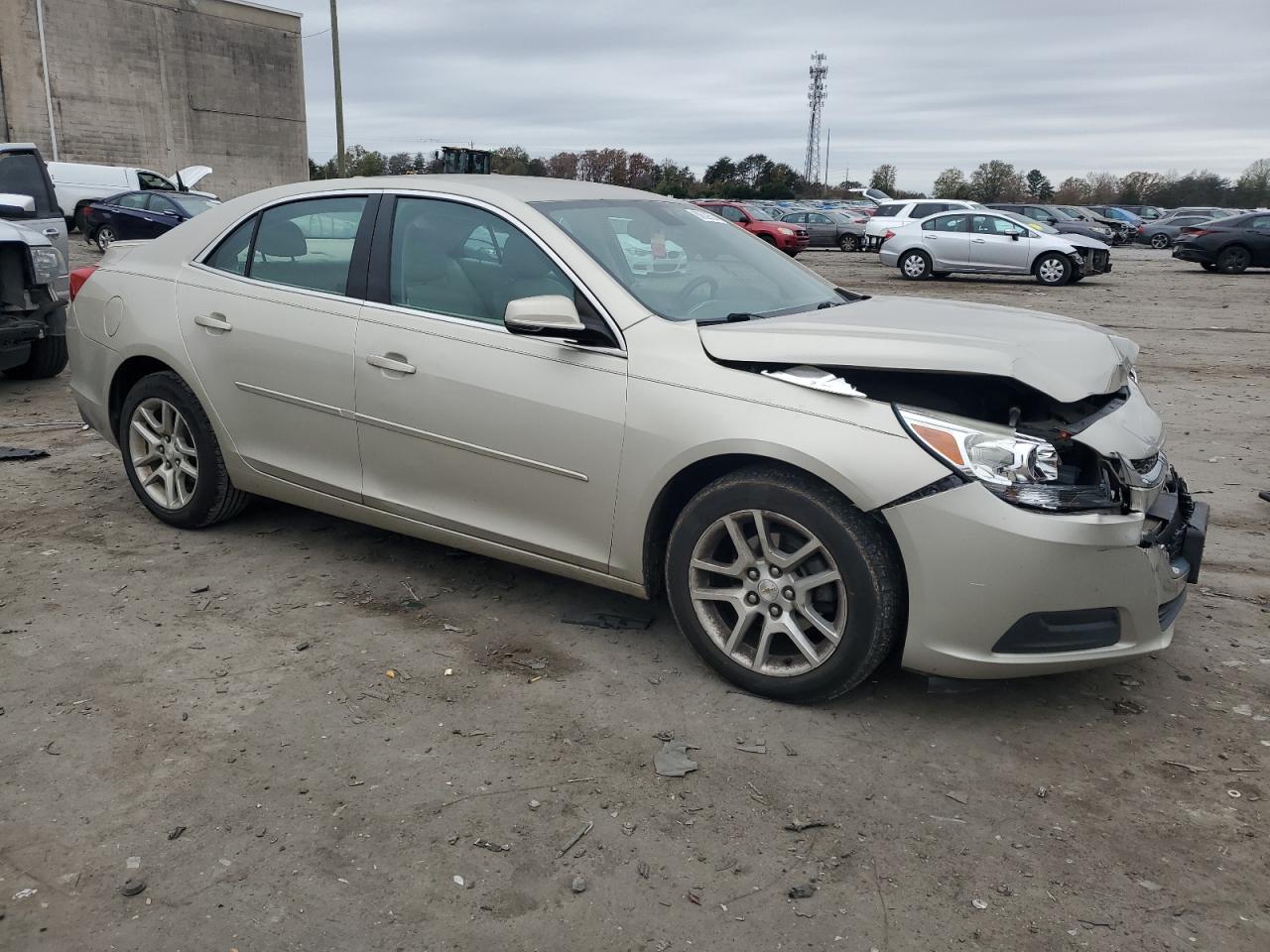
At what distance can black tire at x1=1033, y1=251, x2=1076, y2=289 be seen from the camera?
22266 millimetres

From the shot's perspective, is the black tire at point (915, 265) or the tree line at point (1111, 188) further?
the tree line at point (1111, 188)

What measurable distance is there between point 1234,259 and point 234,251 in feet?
87.9

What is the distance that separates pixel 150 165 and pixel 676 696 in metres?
48.7

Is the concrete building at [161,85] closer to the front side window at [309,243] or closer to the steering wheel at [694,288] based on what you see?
the front side window at [309,243]

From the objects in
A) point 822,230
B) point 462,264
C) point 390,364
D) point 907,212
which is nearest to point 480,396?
point 390,364

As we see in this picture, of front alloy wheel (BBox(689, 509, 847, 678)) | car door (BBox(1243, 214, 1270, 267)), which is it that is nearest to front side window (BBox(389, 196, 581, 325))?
front alloy wheel (BBox(689, 509, 847, 678))

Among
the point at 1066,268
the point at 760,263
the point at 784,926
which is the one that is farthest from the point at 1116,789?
the point at 1066,268

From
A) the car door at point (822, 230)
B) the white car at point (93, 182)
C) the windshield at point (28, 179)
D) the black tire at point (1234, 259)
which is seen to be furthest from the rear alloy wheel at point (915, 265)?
the windshield at point (28, 179)

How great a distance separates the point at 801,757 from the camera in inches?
129

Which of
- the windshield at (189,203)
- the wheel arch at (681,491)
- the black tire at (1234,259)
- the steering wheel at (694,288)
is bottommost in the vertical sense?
the black tire at (1234,259)

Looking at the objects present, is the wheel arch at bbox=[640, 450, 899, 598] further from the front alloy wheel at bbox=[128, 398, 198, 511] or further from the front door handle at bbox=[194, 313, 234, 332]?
the front alloy wheel at bbox=[128, 398, 198, 511]

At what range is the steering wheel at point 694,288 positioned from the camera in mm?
3990

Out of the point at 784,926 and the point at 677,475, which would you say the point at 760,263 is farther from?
the point at 784,926

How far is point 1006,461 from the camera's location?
3.21m
